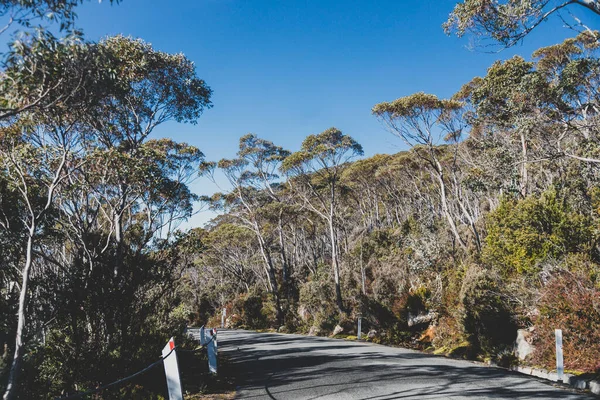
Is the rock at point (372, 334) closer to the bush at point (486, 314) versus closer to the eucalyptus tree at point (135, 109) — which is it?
the bush at point (486, 314)

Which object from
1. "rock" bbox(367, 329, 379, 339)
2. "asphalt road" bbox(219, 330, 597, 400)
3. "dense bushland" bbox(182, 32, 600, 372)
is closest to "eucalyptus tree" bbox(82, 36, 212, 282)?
"asphalt road" bbox(219, 330, 597, 400)

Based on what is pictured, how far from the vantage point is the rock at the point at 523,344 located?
8.39 meters

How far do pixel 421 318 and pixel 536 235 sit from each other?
6.49 meters

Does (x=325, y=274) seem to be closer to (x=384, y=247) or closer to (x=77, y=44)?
(x=384, y=247)

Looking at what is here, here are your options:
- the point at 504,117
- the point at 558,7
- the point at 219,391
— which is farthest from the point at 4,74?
the point at 504,117

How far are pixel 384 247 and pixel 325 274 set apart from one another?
4292 mm

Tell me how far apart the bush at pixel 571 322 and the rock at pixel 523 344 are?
0.27 meters

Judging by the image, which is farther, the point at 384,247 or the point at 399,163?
the point at 399,163

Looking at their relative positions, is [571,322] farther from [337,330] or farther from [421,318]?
[337,330]

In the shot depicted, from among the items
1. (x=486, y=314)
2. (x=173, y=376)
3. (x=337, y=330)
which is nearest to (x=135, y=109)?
(x=173, y=376)

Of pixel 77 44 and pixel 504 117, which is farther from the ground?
pixel 504 117

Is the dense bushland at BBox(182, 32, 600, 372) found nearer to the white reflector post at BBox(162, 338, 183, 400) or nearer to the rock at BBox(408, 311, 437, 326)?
the rock at BBox(408, 311, 437, 326)

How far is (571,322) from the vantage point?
24.6 ft

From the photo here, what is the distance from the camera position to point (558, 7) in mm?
7410
